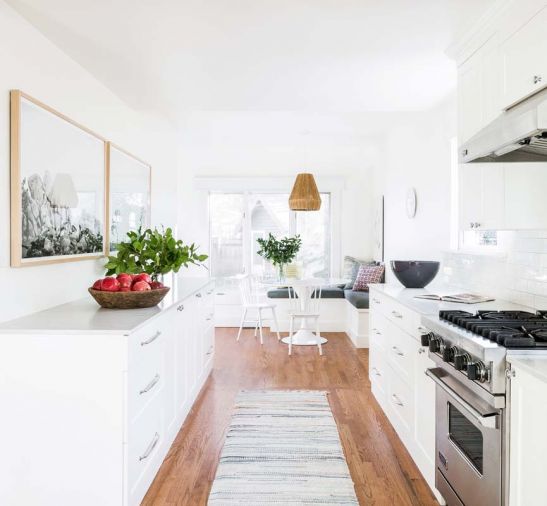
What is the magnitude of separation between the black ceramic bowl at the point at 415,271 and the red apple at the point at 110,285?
197cm

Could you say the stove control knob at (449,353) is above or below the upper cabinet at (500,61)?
below

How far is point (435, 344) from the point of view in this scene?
2.03m

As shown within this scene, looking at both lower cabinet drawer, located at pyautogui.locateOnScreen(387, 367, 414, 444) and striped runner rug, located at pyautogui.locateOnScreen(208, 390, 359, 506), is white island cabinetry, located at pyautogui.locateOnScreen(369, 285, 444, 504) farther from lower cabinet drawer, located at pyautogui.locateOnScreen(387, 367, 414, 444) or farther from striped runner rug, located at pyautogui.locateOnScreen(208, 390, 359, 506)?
striped runner rug, located at pyautogui.locateOnScreen(208, 390, 359, 506)

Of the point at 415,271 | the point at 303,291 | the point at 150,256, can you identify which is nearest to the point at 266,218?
the point at 303,291

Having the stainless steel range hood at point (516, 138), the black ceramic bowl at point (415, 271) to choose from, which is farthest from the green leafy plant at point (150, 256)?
the stainless steel range hood at point (516, 138)

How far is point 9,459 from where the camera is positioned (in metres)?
1.84

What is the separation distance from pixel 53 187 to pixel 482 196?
91.7 inches

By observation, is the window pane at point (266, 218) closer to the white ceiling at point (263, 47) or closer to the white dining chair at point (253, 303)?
A: the white dining chair at point (253, 303)

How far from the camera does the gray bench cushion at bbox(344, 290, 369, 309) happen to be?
522cm

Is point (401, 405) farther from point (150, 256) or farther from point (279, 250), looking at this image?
point (279, 250)

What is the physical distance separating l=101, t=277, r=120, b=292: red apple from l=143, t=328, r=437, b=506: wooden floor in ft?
3.33

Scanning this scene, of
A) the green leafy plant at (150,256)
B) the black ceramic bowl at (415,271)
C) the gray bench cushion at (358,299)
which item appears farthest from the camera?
the gray bench cushion at (358,299)

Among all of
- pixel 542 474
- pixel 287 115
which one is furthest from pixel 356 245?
pixel 542 474

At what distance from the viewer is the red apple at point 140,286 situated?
2473mm
